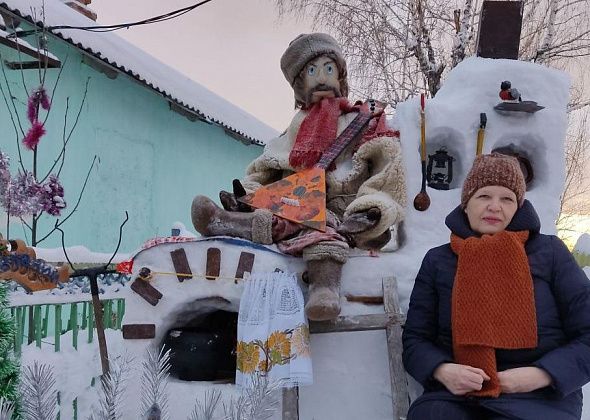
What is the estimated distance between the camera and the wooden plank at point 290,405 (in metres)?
2.56

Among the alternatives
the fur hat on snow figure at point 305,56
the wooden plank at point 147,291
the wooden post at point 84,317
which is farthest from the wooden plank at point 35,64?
the wooden plank at point 147,291

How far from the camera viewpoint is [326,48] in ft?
11.7

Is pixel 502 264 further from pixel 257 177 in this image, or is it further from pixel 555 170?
pixel 257 177

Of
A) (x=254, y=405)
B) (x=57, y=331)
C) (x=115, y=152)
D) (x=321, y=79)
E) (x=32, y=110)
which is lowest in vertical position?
(x=57, y=331)

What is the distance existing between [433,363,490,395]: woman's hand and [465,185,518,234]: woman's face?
0.50 metres

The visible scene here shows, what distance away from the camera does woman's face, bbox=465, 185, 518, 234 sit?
2.20 meters

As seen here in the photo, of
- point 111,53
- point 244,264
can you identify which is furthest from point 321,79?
point 111,53

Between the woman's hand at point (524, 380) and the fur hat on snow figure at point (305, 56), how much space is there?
7.23 ft

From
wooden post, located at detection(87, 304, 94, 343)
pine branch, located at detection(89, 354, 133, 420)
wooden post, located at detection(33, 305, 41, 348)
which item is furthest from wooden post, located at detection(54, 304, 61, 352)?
pine branch, located at detection(89, 354, 133, 420)

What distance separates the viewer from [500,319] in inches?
80.0

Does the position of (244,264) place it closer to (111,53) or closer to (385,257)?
(385,257)

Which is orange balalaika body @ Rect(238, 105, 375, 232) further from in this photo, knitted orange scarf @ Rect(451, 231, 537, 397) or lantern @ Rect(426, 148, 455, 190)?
knitted orange scarf @ Rect(451, 231, 537, 397)

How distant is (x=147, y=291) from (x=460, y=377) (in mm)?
1557

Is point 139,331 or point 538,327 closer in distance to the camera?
point 538,327
